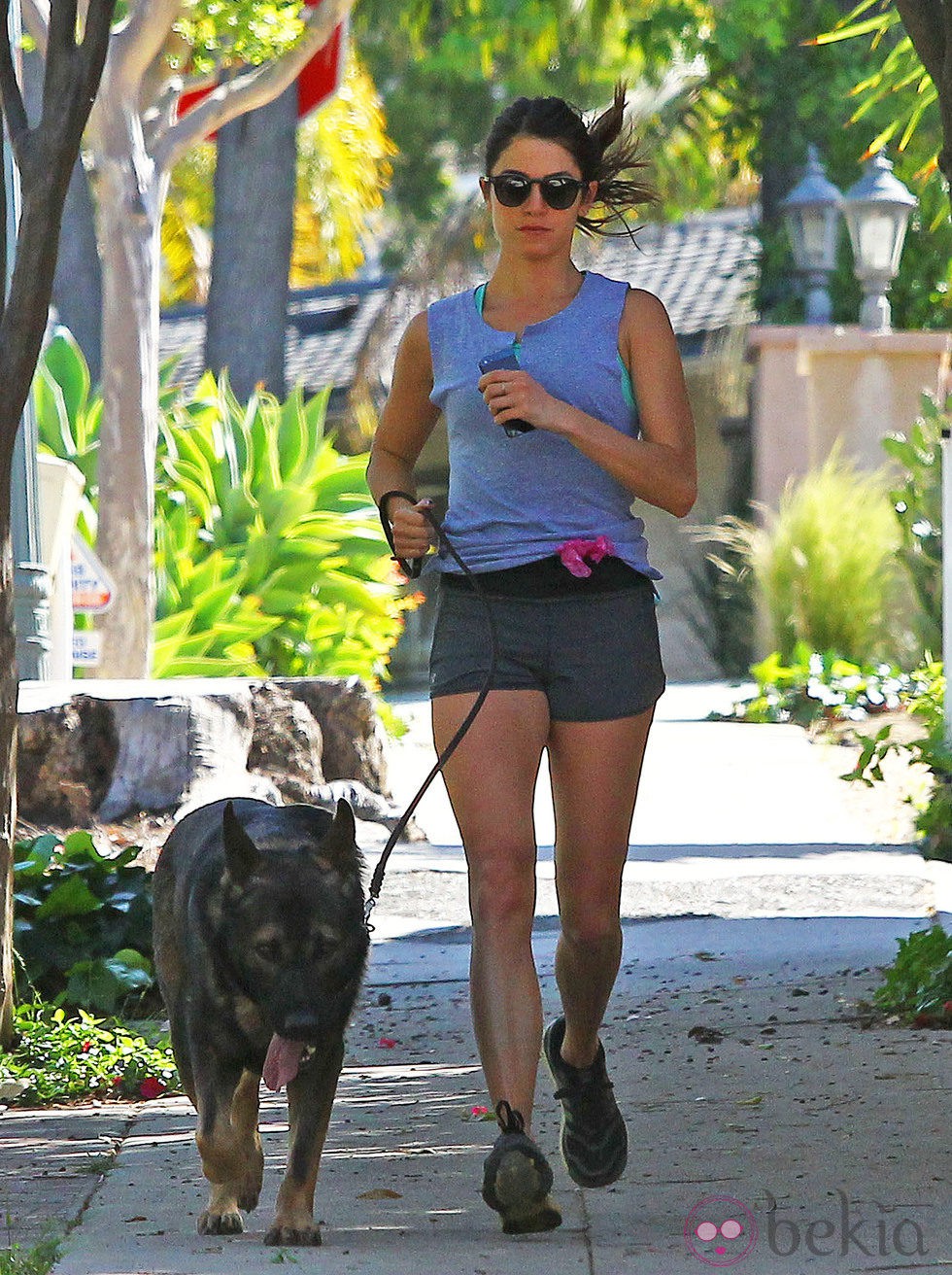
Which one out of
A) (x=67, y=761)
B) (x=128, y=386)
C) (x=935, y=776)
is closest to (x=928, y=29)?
(x=935, y=776)

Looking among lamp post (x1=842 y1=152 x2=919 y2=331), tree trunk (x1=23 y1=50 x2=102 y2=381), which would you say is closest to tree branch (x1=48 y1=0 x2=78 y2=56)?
tree trunk (x1=23 y1=50 x2=102 y2=381)

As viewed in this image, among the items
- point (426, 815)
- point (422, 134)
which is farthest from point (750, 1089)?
point (422, 134)

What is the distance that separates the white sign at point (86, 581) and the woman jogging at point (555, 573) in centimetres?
630

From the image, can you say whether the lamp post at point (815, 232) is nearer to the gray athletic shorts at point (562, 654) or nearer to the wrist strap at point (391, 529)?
the wrist strap at point (391, 529)

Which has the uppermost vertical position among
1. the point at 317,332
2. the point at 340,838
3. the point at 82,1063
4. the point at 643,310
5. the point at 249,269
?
the point at 249,269

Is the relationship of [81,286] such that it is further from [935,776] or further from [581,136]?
[581,136]

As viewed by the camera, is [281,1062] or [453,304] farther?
[453,304]

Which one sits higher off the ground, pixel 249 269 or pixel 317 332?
pixel 249 269

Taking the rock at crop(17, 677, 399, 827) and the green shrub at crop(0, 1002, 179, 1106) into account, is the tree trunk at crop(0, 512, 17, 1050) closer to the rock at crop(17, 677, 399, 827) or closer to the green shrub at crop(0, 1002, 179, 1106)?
the green shrub at crop(0, 1002, 179, 1106)

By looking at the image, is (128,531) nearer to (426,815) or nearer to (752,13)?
(426,815)

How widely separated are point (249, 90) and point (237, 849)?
948 cm

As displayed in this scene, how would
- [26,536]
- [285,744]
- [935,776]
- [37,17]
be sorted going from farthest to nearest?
[37,17]
[285,744]
[935,776]
[26,536]

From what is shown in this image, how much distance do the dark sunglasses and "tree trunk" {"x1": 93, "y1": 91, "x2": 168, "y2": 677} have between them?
816cm

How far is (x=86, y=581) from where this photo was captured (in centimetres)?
1028
